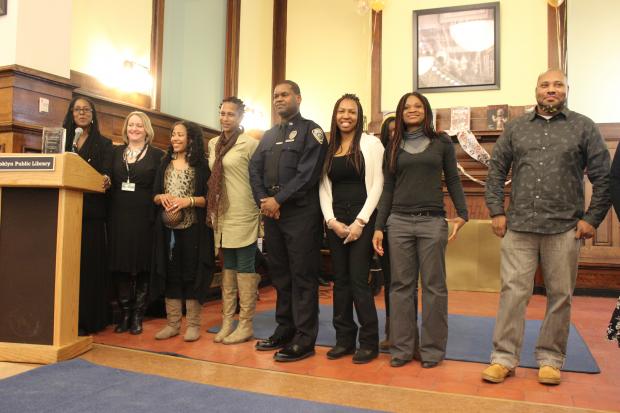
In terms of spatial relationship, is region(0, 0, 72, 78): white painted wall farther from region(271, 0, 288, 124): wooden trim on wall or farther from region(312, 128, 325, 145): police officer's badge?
region(271, 0, 288, 124): wooden trim on wall

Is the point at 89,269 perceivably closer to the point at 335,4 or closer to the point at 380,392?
the point at 380,392

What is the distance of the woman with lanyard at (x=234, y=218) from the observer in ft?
10.3

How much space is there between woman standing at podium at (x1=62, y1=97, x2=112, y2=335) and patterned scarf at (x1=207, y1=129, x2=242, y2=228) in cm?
67

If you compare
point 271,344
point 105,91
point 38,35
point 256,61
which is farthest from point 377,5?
point 271,344

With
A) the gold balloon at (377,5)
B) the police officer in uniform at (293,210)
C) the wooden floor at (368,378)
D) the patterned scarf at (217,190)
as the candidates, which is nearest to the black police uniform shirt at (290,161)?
the police officer in uniform at (293,210)

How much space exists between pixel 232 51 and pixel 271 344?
447 cm

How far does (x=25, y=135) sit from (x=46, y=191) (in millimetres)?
1119

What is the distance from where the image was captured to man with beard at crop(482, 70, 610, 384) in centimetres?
243

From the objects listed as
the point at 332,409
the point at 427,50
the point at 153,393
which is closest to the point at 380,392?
the point at 332,409

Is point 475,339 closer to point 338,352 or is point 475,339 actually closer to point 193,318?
point 338,352

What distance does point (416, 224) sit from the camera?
106 inches

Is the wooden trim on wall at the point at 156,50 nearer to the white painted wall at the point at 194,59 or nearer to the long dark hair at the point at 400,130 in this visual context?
the white painted wall at the point at 194,59

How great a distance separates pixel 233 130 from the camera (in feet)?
10.7

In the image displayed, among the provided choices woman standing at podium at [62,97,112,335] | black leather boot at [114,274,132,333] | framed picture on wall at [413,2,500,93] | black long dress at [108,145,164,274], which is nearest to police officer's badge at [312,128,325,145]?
black long dress at [108,145,164,274]
